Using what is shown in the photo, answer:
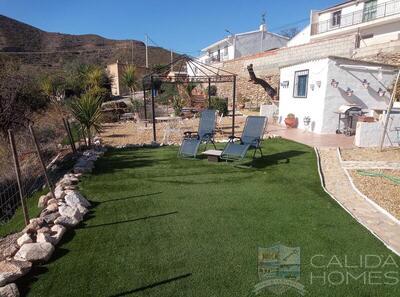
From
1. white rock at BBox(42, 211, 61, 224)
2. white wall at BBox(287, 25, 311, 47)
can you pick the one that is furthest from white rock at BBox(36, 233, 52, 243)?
white wall at BBox(287, 25, 311, 47)

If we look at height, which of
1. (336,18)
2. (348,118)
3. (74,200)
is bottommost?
(74,200)

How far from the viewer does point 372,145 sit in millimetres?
9555

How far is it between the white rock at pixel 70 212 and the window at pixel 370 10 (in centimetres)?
3114

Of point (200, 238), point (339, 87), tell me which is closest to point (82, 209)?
point (200, 238)

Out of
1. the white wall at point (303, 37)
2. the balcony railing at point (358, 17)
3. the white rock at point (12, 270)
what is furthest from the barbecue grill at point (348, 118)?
the white wall at point (303, 37)

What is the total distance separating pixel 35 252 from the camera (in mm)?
3707

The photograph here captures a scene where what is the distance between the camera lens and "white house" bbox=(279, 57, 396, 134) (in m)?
11.4

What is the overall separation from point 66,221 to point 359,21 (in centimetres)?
3247

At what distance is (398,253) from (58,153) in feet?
31.6

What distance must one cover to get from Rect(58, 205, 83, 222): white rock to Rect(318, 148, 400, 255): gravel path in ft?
14.0

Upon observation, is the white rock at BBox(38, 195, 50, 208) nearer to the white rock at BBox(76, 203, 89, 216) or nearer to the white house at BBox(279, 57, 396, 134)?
the white rock at BBox(76, 203, 89, 216)

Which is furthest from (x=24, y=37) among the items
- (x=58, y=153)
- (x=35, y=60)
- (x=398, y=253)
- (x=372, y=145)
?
(x=398, y=253)

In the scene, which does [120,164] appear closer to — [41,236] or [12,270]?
[41,236]

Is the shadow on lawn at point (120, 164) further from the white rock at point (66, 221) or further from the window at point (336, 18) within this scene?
the window at point (336, 18)
